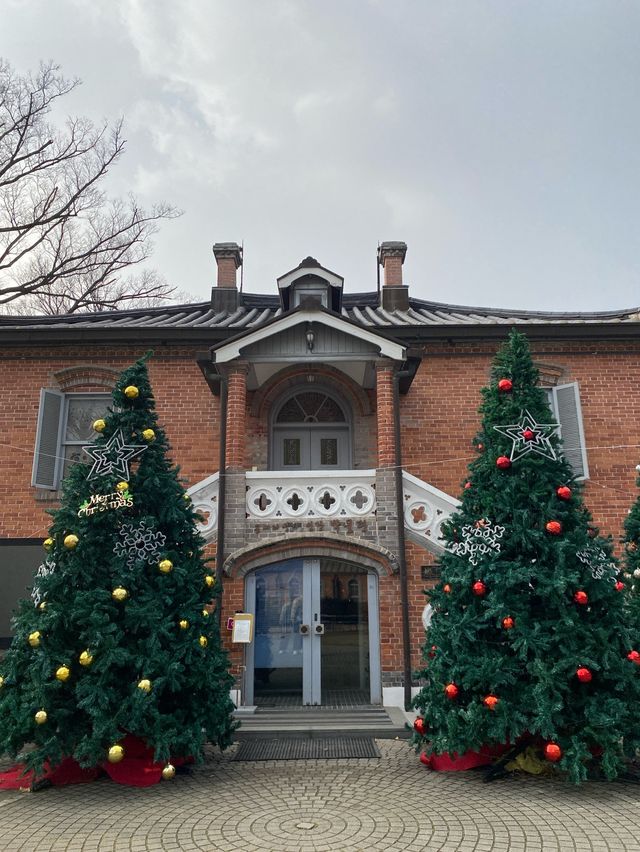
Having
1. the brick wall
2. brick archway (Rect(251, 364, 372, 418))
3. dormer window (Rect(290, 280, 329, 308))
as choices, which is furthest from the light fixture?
dormer window (Rect(290, 280, 329, 308))

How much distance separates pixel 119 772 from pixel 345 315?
876cm

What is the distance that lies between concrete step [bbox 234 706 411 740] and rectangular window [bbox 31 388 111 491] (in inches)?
220

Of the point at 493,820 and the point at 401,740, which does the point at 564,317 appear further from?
the point at 493,820

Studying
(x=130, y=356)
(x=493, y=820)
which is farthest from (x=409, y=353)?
(x=493, y=820)

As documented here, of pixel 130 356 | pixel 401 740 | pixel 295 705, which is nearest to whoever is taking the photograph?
pixel 401 740

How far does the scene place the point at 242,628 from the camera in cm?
862

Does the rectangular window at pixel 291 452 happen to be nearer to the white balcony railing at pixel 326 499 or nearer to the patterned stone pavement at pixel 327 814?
the white balcony railing at pixel 326 499

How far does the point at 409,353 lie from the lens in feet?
32.5

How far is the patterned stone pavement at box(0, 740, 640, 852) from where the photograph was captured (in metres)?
4.49

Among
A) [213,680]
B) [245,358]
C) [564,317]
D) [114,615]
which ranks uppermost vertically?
[564,317]

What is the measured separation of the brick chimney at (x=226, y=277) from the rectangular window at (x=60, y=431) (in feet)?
13.8

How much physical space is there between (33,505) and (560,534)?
9.09m

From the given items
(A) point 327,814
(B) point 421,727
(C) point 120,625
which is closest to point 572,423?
(B) point 421,727

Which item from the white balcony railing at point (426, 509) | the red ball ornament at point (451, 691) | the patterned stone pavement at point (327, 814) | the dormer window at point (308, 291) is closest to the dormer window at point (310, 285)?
the dormer window at point (308, 291)
